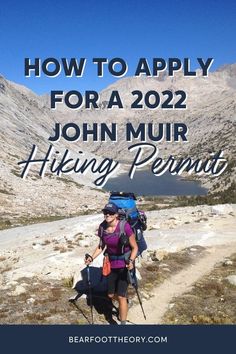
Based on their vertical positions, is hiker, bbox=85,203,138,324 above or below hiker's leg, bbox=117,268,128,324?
above

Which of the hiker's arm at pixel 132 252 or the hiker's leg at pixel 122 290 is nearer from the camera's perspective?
the hiker's arm at pixel 132 252

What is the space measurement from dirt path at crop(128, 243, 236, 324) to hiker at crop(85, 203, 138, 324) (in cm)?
148

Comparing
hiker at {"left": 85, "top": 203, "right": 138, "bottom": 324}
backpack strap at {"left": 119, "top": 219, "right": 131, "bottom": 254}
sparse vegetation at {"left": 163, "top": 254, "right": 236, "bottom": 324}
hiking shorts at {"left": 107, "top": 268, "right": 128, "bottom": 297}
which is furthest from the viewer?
sparse vegetation at {"left": 163, "top": 254, "right": 236, "bottom": 324}

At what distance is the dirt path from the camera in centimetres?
1306

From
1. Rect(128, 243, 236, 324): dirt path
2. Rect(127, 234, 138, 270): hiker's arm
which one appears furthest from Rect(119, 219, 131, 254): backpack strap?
Rect(128, 243, 236, 324): dirt path

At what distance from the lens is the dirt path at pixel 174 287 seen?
13056mm

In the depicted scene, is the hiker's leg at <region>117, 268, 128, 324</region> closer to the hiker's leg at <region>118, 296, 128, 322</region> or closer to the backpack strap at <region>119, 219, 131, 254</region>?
the hiker's leg at <region>118, 296, 128, 322</region>

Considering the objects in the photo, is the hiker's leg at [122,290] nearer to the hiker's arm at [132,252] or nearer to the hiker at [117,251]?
the hiker at [117,251]

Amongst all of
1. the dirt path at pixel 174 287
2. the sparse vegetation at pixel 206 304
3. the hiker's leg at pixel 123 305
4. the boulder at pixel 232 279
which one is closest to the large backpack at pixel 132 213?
the dirt path at pixel 174 287

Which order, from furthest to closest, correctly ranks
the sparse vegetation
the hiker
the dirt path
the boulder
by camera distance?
the boulder, the dirt path, the sparse vegetation, the hiker

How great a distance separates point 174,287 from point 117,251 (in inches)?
209
